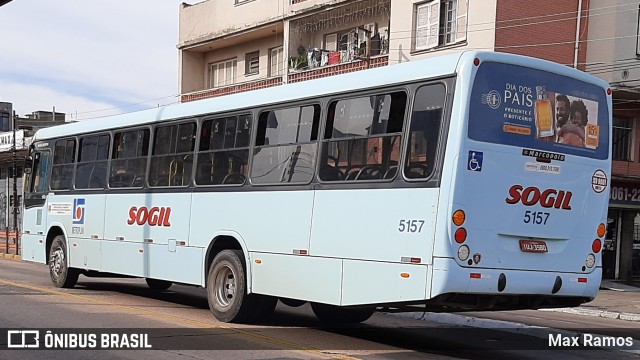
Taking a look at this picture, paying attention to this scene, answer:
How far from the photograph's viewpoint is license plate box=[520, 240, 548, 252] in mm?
8688

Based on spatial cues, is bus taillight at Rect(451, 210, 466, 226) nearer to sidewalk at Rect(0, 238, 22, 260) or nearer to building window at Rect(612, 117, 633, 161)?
building window at Rect(612, 117, 633, 161)

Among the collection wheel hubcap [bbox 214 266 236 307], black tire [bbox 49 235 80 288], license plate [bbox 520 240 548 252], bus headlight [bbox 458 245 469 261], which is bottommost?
black tire [bbox 49 235 80 288]

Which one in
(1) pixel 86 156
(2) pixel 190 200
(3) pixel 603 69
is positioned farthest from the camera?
(3) pixel 603 69

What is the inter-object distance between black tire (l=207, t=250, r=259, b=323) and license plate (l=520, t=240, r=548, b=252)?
4103mm

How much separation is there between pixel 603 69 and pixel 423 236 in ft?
56.9

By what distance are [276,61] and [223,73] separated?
13.5ft

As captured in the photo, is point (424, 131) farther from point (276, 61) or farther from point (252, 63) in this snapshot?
point (252, 63)

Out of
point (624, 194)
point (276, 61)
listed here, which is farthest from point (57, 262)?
point (624, 194)

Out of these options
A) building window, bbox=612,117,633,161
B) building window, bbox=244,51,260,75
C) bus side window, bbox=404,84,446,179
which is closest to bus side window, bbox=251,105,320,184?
bus side window, bbox=404,84,446,179

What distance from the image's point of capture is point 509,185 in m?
8.58

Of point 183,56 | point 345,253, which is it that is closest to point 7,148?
point 183,56

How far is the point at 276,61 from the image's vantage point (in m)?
30.9

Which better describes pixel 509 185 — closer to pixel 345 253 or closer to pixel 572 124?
pixel 572 124

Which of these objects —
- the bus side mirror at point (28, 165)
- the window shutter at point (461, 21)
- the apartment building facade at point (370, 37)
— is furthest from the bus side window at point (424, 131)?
the window shutter at point (461, 21)
